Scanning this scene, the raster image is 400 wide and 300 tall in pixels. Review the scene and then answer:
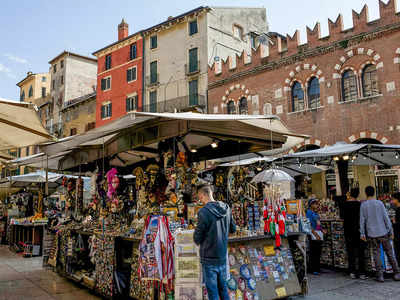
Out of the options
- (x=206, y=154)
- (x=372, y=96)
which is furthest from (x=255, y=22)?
(x=206, y=154)

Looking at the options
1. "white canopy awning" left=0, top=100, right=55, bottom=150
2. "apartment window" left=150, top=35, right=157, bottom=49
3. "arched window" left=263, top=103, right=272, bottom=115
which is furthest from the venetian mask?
"apartment window" left=150, top=35, right=157, bottom=49

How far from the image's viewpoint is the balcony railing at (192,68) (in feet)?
72.9

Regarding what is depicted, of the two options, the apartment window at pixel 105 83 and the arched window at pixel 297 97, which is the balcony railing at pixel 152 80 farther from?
the arched window at pixel 297 97

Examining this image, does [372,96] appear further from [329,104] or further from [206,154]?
[206,154]

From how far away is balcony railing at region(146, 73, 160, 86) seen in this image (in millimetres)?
24270

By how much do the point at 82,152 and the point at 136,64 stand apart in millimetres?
19188

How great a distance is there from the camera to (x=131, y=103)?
25625mm

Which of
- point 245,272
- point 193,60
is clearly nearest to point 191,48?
point 193,60

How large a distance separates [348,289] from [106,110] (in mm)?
24119

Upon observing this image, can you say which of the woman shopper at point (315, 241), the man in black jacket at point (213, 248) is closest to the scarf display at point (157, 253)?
the man in black jacket at point (213, 248)

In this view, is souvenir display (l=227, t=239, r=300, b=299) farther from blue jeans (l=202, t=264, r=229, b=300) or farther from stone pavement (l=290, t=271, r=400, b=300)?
blue jeans (l=202, t=264, r=229, b=300)

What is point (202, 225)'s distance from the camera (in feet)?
13.0

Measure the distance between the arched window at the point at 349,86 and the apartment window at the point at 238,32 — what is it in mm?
11051

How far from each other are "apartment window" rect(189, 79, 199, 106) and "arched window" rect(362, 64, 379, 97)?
382 inches
